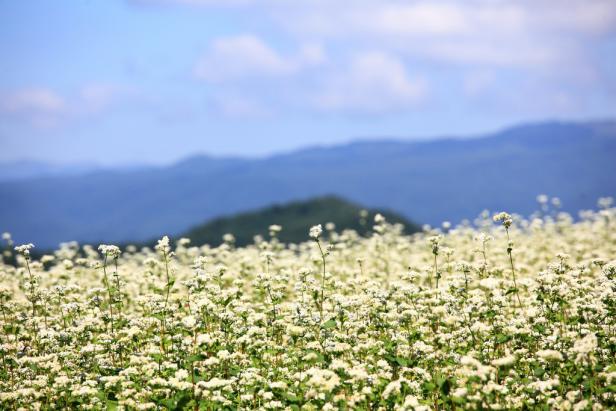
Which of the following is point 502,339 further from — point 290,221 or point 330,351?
point 290,221

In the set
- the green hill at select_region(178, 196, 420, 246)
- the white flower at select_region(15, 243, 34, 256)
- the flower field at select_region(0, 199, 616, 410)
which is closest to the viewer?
the flower field at select_region(0, 199, 616, 410)

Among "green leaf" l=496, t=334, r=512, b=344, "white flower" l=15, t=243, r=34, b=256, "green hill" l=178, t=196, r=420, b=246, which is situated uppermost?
"green hill" l=178, t=196, r=420, b=246

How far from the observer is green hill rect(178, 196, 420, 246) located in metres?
136

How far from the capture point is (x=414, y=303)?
48.5ft

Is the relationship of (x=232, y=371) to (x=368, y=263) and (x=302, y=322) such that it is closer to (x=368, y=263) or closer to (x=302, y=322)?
(x=302, y=322)

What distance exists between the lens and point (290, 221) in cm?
16512

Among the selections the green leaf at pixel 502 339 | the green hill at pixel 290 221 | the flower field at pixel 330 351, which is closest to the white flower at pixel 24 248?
the flower field at pixel 330 351

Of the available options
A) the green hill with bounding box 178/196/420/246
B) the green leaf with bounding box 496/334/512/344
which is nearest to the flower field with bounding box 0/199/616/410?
the green leaf with bounding box 496/334/512/344

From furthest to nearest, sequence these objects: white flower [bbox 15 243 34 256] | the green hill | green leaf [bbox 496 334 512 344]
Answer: the green hill < white flower [bbox 15 243 34 256] < green leaf [bbox 496 334 512 344]

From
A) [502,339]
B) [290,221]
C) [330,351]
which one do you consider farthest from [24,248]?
[290,221]

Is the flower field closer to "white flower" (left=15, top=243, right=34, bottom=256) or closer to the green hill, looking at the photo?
"white flower" (left=15, top=243, right=34, bottom=256)

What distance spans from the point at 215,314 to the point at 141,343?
211 cm

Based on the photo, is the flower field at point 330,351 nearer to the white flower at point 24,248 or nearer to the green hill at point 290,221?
the white flower at point 24,248

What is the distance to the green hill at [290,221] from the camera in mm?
136500
